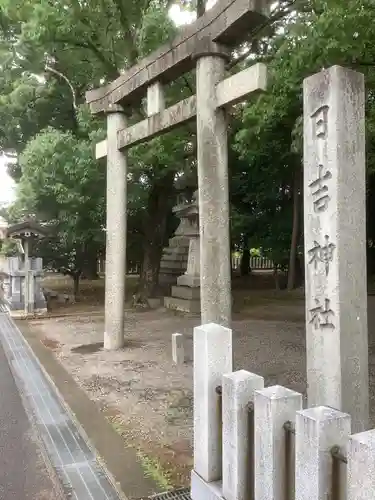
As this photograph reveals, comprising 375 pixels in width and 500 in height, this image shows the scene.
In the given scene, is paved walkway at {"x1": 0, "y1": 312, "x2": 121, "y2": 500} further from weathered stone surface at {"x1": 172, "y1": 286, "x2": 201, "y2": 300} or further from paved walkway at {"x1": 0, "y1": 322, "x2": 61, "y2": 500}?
weathered stone surface at {"x1": 172, "y1": 286, "x2": 201, "y2": 300}

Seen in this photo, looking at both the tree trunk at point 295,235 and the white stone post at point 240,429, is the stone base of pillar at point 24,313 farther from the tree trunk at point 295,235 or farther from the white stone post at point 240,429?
the white stone post at point 240,429

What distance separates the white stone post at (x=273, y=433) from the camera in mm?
2770

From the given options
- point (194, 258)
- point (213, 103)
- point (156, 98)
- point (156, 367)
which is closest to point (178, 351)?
point (156, 367)

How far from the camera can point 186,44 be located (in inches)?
257

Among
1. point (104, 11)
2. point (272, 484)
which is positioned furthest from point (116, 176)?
point (272, 484)

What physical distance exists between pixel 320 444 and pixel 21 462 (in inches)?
130

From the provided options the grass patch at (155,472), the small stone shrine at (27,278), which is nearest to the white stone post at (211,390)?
the grass patch at (155,472)

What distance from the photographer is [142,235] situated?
16.5m

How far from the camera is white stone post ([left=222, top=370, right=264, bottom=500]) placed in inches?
123

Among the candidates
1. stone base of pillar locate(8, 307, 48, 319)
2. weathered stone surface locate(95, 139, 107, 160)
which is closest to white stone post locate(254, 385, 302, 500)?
weathered stone surface locate(95, 139, 107, 160)

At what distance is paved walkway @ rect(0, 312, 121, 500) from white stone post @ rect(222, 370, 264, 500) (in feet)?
3.96

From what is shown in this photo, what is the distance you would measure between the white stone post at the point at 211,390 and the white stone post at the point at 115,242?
17.8 ft

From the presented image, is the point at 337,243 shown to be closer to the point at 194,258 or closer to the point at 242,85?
the point at 242,85

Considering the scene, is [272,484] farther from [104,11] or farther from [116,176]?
[104,11]
